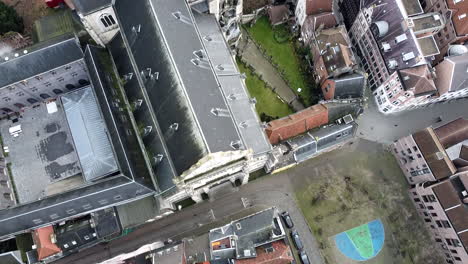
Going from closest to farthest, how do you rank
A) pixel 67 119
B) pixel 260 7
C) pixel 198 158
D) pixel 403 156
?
pixel 198 158 < pixel 67 119 < pixel 403 156 < pixel 260 7

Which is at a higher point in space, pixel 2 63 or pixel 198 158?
pixel 2 63

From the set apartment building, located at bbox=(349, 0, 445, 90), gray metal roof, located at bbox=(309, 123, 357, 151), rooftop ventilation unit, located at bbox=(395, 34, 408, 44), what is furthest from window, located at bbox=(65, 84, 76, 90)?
rooftop ventilation unit, located at bbox=(395, 34, 408, 44)

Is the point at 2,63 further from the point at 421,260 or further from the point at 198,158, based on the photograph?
the point at 421,260

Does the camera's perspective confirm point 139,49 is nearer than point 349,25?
Yes

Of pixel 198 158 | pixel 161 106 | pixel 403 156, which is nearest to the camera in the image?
pixel 198 158

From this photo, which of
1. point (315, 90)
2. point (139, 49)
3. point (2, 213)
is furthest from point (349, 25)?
point (2, 213)

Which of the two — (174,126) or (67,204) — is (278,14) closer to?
(174,126)

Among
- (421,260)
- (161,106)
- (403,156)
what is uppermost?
(161,106)

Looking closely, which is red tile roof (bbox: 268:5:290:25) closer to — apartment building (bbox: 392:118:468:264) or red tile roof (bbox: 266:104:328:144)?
red tile roof (bbox: 266:104:328:144)
